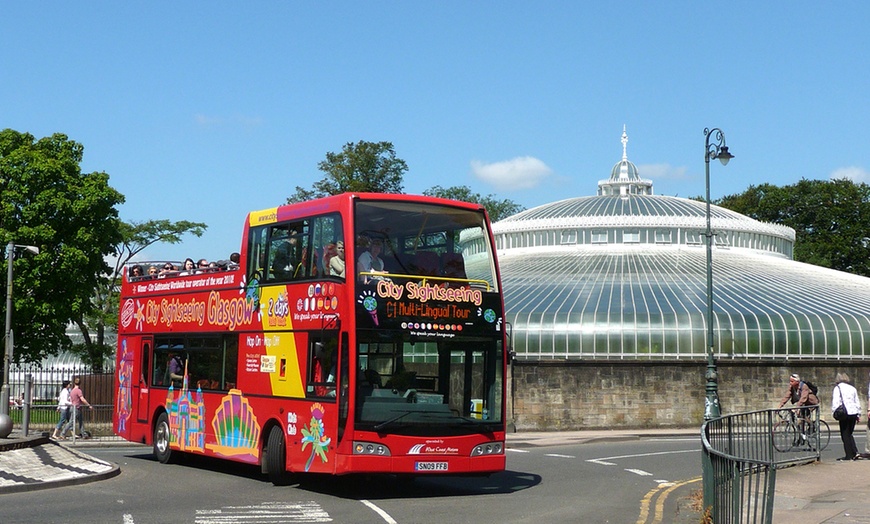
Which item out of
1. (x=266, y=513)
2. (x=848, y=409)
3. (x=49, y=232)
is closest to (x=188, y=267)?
(x=266, y=513)

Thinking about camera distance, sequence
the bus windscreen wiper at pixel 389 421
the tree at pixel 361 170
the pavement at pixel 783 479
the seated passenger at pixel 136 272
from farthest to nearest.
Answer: the tree at pixel 361 170
the seated passenger at pixel 136 272
the bus windscreen wiper at pixel 389 421
the pavement at pixel 783 479

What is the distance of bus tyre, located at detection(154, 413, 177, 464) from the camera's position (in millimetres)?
22531

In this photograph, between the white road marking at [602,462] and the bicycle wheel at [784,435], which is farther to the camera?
the white road marking at [602,462]

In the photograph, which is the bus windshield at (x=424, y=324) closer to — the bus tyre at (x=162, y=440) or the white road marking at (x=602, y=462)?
the white road marking at (x=602, y=462)

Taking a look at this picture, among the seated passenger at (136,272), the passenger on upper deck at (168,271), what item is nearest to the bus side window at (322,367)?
the passenger on upper deck at (168,271)

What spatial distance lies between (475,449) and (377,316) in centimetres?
263

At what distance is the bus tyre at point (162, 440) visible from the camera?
2253cm

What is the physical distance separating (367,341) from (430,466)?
212 centimetres

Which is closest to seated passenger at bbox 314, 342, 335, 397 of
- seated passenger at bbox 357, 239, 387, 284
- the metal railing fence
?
seated passenger at bbox 357, 239, 387, 284

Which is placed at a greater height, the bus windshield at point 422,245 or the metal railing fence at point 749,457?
the bus windshield at point 422,245

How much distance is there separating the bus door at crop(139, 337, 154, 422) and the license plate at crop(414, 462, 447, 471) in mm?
8856

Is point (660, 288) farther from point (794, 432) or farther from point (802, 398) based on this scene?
point (794, 432)

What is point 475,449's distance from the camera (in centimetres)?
1700

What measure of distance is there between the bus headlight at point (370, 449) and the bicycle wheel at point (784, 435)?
313 inches
